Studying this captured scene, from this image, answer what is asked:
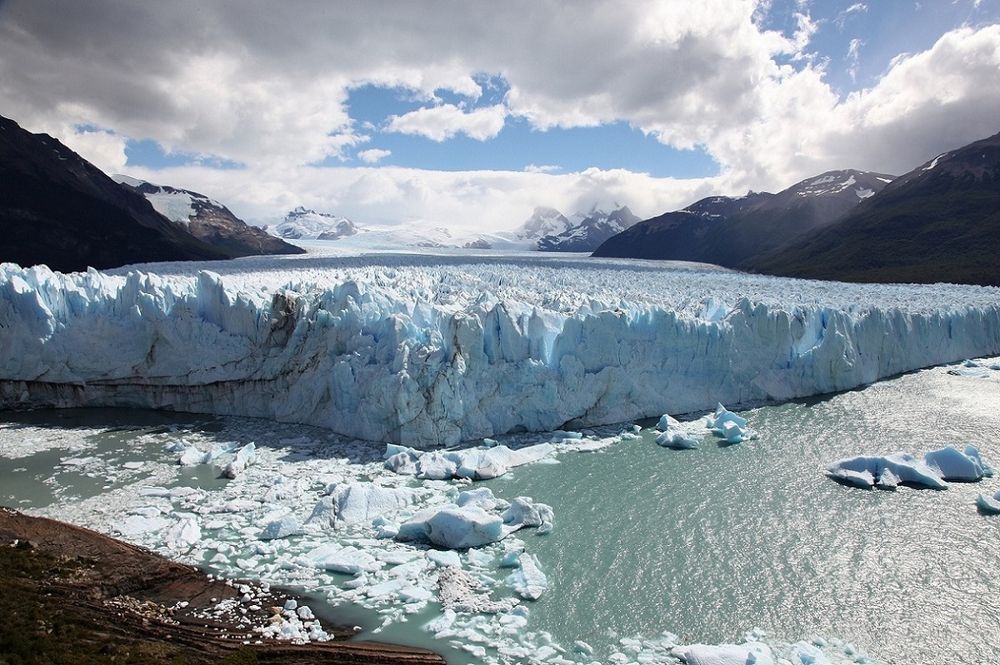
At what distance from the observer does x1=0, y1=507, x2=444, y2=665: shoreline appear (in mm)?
5953

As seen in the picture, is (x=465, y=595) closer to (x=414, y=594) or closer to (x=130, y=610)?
(x=414, y=594)

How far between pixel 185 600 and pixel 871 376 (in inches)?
632

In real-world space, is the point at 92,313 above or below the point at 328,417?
above

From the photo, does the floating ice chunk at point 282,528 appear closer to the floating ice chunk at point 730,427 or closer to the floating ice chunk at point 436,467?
the floating ice chunk at point 436,467

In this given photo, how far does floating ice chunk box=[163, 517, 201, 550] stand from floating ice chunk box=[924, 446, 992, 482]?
11453 millimetres

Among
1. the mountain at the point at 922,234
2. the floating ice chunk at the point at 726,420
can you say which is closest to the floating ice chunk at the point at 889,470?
the floating ice chunk at the point at 726,420

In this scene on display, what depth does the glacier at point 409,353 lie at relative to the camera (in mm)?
13148

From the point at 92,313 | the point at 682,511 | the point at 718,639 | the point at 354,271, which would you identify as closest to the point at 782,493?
the point at 682,511

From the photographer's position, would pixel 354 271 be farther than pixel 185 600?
Yes

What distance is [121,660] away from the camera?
226 inches

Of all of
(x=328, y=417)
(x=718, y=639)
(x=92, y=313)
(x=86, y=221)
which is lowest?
(x=718, y=639)

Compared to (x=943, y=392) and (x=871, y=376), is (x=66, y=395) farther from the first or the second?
(x=943, y=392)

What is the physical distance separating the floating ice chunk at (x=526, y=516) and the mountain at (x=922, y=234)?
33.5 metres

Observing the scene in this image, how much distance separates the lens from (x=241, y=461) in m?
11.2
